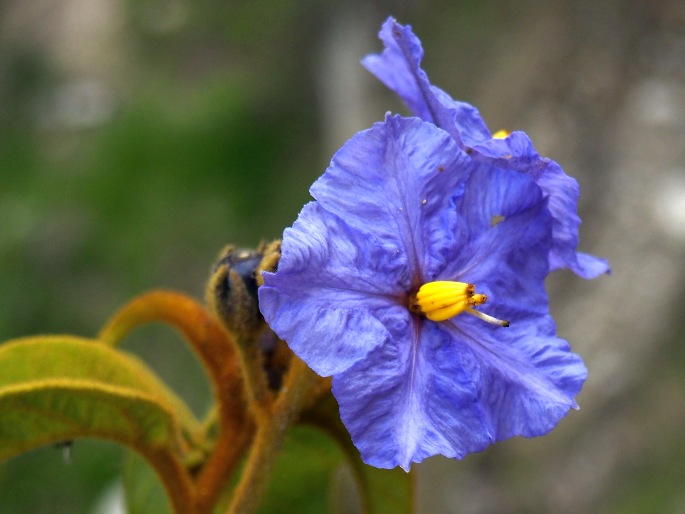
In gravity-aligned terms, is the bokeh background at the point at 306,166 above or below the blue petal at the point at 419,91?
below

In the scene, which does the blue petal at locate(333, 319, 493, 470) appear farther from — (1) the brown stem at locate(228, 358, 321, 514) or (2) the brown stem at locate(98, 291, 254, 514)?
(2) the brown stem at locate(98, 291, 254, 514)

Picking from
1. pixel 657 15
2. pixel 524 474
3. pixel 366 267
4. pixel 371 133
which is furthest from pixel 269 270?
pixel 657 15

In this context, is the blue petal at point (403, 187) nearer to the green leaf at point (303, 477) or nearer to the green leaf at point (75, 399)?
the green leaf at point (75, 399)

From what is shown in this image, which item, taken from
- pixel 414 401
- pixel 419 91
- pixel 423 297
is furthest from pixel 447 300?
pixel 419 91

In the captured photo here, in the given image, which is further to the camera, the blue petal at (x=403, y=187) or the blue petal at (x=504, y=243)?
the blue petal at (x=504, y=243)

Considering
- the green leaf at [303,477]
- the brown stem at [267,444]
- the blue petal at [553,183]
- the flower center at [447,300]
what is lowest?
the green leaf at [303,477]

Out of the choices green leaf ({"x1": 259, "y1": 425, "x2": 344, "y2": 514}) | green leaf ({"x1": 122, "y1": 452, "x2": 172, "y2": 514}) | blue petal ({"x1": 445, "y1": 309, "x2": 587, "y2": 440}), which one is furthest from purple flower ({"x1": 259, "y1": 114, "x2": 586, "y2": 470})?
green leaf ({"x1": 122, "y1": 452, "x2": 172, "y2": 514})

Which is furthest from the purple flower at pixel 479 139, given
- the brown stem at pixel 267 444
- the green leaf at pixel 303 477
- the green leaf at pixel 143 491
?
the green leaf at pixel 143 491

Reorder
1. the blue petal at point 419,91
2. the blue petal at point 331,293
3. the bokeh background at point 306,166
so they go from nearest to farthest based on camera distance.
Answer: the blue petal at point 331,293 → the blue petal at point 419,91 → the bokeh background at point 306,166
